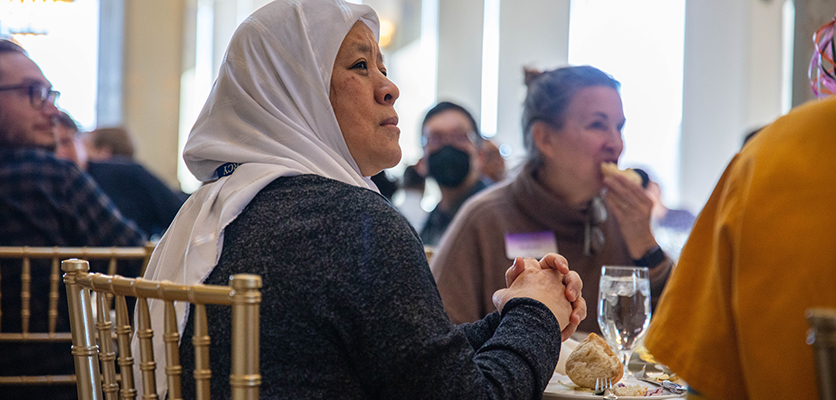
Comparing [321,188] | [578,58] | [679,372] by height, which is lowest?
[679,372]

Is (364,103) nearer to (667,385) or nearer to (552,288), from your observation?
(552,288)

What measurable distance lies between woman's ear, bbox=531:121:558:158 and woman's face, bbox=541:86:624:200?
0.01 metres

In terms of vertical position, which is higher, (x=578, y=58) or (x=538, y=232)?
(x=578, y=58)

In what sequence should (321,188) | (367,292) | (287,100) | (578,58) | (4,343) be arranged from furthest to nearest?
(578,58) < (4,343) < (287,100) < (321,188) < (367,292)

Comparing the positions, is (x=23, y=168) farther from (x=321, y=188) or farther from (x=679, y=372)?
(x=679, y=372)

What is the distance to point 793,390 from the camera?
0.62 m

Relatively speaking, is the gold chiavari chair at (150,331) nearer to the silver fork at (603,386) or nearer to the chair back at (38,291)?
the silver fork at (603,386)

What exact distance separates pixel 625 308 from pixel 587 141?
1046 mm

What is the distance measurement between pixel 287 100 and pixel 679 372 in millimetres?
754

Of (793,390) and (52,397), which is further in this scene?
(52,397)

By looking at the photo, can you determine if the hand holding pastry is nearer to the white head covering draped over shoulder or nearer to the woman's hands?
the woman's hands

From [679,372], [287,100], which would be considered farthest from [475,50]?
[679,372]

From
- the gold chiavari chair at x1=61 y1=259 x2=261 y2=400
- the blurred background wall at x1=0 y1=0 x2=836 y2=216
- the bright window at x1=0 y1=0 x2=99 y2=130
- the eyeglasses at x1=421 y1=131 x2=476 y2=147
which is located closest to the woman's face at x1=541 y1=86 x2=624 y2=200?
the eyeglasses at x1=421 y1=131 x2=476 y2=147

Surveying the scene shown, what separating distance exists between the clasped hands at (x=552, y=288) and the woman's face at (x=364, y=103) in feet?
1.08
